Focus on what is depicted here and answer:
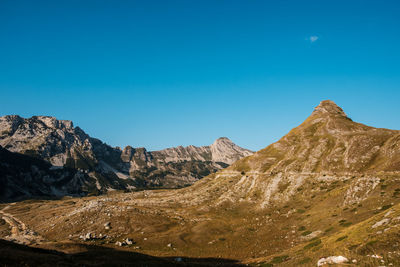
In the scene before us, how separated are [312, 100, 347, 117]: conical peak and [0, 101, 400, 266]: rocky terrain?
19.4ft

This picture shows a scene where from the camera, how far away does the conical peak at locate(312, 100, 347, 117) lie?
149700 mm

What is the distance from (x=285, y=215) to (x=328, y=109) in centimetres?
10560

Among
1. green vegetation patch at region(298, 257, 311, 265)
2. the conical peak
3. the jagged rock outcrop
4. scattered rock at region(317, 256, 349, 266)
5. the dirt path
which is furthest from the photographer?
the conical peak

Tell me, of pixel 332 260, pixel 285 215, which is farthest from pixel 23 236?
pixel 332 260

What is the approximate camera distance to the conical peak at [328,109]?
149700 mm

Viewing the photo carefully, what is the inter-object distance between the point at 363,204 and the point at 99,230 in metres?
77.2

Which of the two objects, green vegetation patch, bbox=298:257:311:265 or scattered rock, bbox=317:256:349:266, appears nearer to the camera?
scattered rock, bbox=317:256:349:266

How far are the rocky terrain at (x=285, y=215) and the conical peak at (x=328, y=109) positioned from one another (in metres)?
5.92

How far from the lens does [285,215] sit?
2928 inches

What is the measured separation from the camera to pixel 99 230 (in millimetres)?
81188

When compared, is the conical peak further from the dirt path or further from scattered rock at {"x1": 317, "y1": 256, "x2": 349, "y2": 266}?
the dirt path

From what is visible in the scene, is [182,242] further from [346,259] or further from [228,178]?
[228,178]

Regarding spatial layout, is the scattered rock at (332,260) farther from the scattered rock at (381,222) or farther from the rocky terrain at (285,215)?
the scattered rock at (381,222)

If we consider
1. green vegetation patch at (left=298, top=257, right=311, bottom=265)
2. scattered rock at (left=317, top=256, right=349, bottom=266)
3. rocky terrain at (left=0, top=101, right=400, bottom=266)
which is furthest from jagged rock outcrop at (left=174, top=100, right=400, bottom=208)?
scattered rock at (left=317, top=256, right=349, bottom=266)
